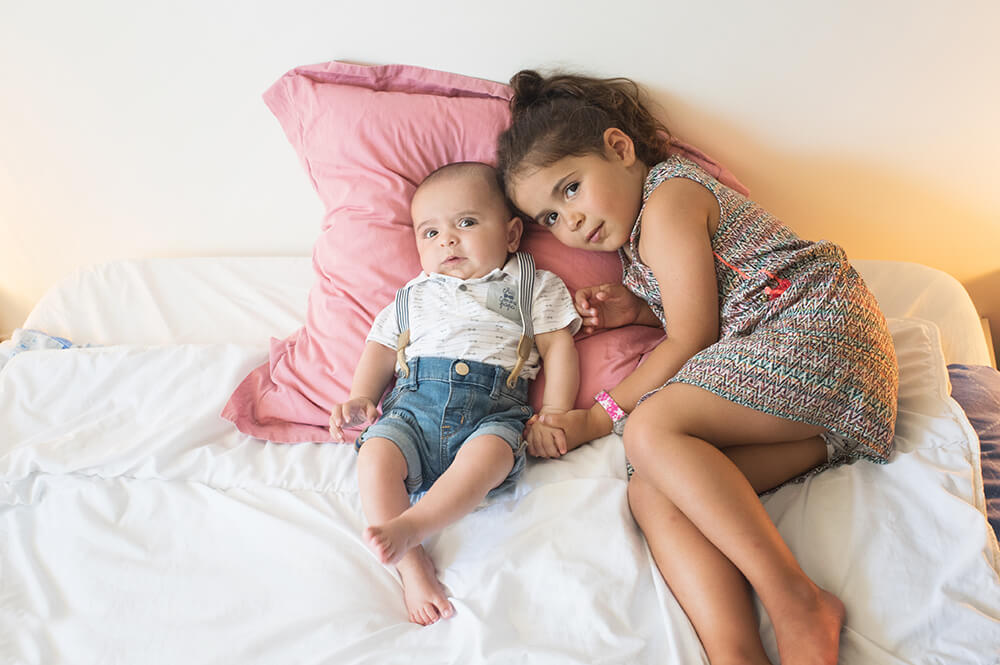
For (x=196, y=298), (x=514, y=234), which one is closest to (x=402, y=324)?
(x=514, y=234)

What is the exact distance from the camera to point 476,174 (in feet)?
4.08

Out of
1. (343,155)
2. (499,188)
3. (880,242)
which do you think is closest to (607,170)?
(499,188)

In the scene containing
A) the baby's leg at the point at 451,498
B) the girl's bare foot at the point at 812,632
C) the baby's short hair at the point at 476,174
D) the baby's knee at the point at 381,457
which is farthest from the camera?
the baby's short hair at the point at 476,174

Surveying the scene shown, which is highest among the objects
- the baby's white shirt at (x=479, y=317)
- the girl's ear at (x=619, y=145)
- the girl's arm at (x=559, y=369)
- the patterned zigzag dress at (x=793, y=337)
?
the girl's ear at (x=619, y=145)

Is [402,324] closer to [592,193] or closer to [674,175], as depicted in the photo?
[592,193]

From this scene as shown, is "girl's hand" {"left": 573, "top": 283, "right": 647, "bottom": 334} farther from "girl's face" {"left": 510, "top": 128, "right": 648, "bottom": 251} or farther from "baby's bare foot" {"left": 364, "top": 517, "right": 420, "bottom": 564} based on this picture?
"baby's bare foot" {"left": 364, "top": 517, "right": 420, "bottom": 564}

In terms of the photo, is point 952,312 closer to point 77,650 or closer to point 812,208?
point 812,208

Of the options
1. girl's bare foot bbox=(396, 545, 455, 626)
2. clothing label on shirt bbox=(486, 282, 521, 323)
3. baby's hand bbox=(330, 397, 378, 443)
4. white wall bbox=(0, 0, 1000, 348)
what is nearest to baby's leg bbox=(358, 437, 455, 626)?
girl's bare foot bbox=(396, 545, 455, 626)

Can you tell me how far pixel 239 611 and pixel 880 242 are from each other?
150 cm

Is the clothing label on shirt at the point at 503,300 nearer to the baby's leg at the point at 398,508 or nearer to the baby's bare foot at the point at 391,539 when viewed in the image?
the baby's leg at the point at 398,508

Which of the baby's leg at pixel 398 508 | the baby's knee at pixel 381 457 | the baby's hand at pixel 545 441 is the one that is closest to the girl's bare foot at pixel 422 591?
the baby's leg at pixel 398 508

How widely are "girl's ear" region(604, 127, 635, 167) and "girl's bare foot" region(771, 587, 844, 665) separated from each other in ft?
2.46

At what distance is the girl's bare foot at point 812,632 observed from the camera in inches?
29.7

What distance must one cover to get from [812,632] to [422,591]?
1.60 feet
